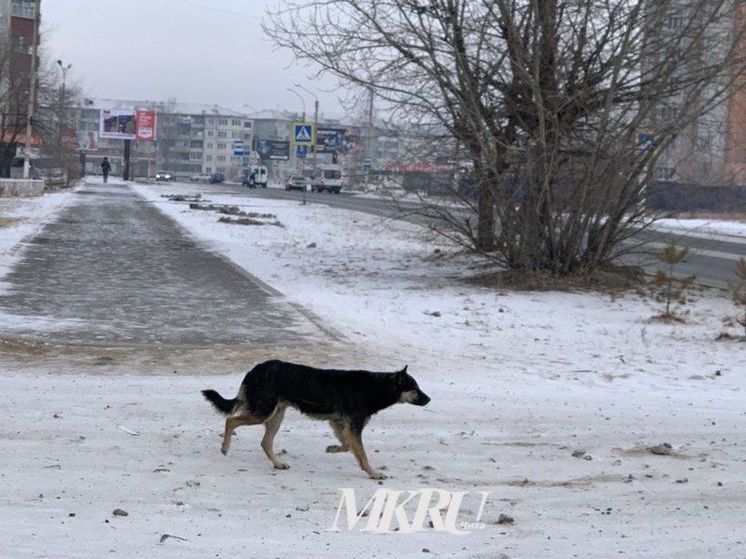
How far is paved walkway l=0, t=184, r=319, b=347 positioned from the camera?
12.8 meters

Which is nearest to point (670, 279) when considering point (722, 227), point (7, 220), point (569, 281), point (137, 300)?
point (569, 281)

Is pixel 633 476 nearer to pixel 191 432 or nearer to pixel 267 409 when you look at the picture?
pixel 267 409

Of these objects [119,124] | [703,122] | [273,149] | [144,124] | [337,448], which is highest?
[144,124]

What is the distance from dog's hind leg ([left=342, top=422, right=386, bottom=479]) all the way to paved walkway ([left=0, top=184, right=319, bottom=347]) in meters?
4.87

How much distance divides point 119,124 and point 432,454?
424ft

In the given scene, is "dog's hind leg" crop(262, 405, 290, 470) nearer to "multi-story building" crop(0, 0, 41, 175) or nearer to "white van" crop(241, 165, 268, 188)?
"multi-story building" crop(0, 0, 41, 175)

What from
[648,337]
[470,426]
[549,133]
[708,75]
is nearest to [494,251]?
[549,133]

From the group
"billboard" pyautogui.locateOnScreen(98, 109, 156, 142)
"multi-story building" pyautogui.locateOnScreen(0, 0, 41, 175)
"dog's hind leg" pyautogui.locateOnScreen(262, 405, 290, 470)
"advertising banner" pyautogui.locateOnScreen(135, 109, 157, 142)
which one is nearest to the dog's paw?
"dog's hind leg" pyautogui.locateOnScreen(262, 405, 290, 470)

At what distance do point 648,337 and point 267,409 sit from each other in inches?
304

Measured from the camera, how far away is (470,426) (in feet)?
29.7

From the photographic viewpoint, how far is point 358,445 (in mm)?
7535

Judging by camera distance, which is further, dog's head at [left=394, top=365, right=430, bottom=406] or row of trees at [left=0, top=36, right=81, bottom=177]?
row of trees at [left=0, top=36, right=81, bottom=177]

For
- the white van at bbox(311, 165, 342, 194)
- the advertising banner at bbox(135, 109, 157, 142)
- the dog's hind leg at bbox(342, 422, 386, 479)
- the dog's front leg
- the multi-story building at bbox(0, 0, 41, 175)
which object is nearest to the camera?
the dog's hind leg at bbox(342, 422, 386, 479)

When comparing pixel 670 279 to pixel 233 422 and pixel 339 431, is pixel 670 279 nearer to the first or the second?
pixel 339 431
